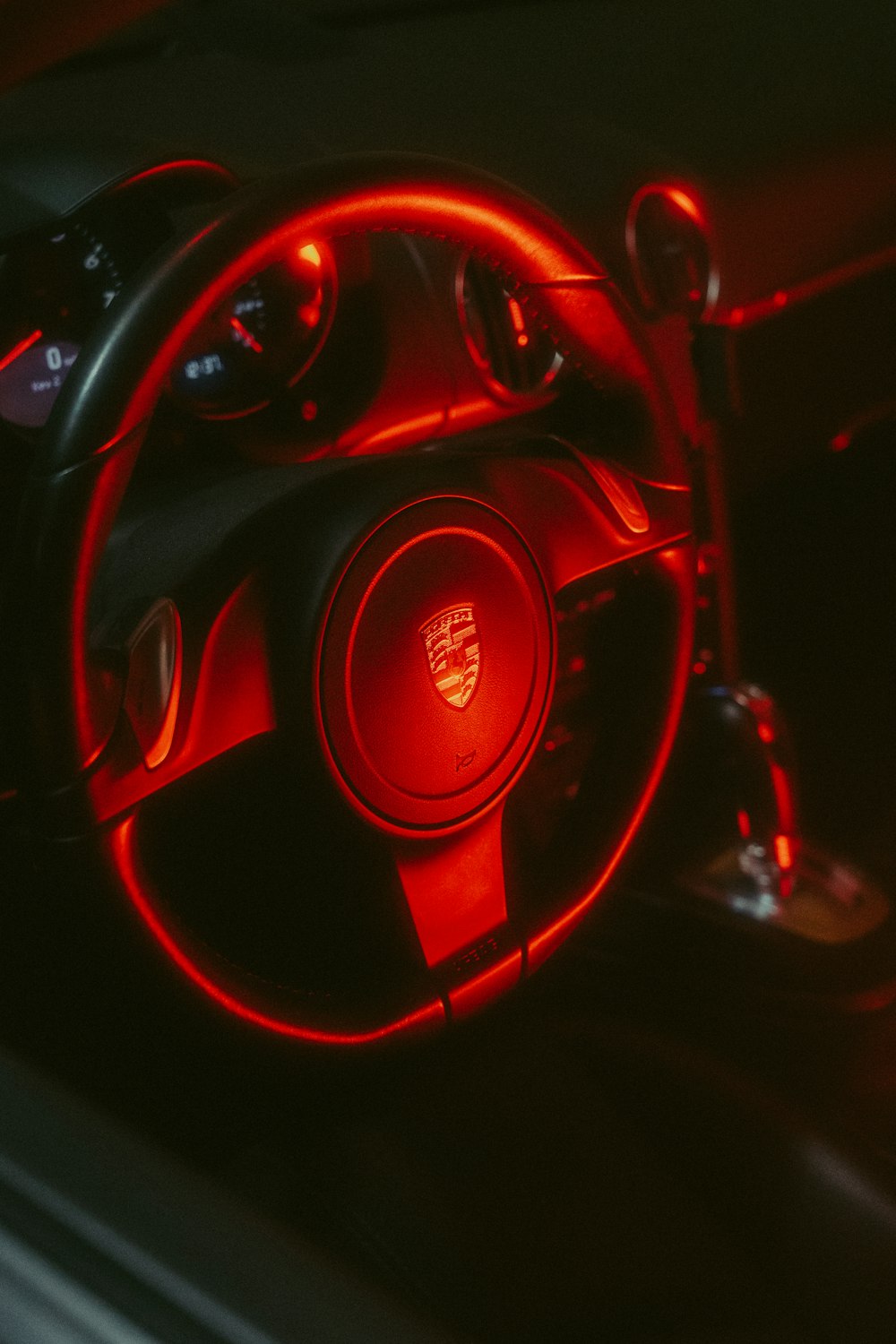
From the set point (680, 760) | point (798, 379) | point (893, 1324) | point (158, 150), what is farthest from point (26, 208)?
point (798, 379)

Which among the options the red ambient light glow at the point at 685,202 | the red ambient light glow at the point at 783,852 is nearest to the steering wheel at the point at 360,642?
the red ambient light glow at the point at 783,852

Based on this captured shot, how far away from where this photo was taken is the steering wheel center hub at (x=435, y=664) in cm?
75

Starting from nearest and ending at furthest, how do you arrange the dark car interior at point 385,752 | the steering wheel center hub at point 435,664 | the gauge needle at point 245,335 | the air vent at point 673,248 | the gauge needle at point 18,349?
the dark car interior at point 385,752 → the steering wheel center hub at point 435,664 → the gauge needle at point 18,349 → the gauge needle at point 245,335 → the air vent at point 673,248

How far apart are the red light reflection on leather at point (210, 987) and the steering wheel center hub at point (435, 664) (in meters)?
0.11

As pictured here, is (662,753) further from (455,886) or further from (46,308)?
(46,308)

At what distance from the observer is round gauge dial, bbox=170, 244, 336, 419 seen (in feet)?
3.58

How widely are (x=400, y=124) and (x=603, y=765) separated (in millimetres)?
873

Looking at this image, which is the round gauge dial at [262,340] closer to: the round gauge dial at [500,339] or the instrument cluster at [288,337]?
the instrument cluster at [288,337]

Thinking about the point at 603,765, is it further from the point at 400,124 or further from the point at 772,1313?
the point at 400,124

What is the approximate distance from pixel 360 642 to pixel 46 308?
1.58 ft

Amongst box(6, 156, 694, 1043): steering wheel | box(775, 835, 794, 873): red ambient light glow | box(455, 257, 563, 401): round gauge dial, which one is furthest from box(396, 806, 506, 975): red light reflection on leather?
box(775, 835, 794, 873): red ambient light glow

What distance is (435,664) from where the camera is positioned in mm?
783

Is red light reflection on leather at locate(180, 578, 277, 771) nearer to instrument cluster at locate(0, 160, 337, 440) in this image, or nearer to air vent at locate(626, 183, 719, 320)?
instrument cluster at locate(0, 160, 337, 440)

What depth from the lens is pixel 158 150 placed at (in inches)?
39.6
